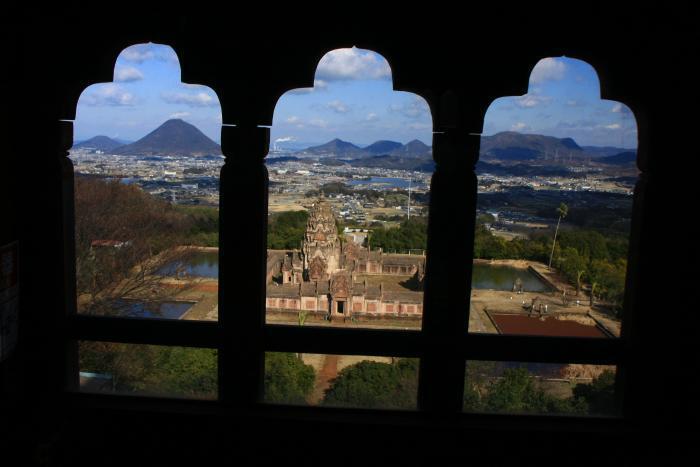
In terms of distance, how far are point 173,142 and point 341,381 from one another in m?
3.26

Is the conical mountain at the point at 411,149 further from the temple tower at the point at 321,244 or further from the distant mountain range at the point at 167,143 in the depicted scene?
the distant mountain range at the point at 167,143

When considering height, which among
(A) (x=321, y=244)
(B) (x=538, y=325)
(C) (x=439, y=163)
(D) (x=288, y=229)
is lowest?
(B) (x=538, y=325)

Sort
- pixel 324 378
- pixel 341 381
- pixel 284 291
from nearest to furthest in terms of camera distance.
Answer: pixel 341 381, pixel 324 378, pixel 284 291

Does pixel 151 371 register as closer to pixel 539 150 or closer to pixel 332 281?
pixel 332 281

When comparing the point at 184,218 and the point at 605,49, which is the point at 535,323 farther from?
the point at 184,218

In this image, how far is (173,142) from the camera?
529 cm

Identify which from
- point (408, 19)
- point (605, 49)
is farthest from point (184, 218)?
point (605, 49)

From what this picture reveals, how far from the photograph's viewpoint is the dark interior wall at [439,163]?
3014 mm

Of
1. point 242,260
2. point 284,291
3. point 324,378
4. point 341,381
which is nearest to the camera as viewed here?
point 242,260

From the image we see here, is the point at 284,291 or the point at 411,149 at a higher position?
the point at 411,149

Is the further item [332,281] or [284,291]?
[332,281]

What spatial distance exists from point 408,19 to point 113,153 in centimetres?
402

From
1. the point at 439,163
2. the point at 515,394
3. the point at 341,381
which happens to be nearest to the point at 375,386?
the point at 341,381

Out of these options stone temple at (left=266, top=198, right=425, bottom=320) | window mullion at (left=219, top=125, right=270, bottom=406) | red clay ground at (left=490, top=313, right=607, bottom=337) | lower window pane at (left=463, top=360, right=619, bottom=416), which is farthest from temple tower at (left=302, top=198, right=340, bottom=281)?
lower window pane at (left=463, top=360, right=619, bottom=416)
